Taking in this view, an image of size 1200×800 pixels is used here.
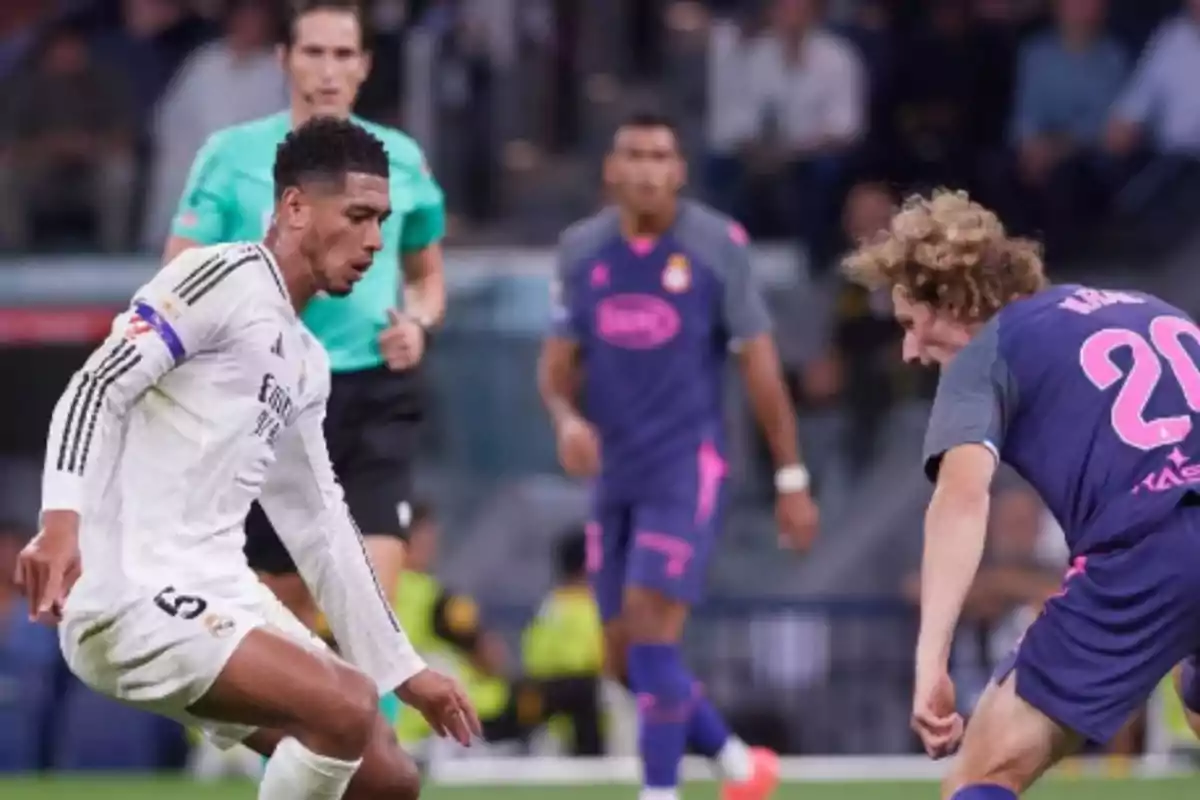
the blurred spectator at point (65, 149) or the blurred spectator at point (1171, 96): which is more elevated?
the blurred spectator at point (1171, 96)

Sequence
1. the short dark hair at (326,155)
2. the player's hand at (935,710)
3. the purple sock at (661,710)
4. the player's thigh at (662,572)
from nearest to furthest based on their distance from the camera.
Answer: the player's hand at (935,710) → the short dark hair at (326,155) → the purple sock at (661,710) → the player's thigh at (662,572)

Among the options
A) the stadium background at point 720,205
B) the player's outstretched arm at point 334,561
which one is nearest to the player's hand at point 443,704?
the player's outstretched arm at point 334,561

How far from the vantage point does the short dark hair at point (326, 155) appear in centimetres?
616

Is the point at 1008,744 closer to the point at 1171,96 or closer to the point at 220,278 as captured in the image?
the point at 220,278

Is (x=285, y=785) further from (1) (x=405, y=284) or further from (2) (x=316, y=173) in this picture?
(1) (x=405, y=284)

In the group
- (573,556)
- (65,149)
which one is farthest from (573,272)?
(65,149)

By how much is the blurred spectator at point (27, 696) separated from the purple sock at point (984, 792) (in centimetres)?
834

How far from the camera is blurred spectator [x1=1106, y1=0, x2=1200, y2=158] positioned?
14.4 metres

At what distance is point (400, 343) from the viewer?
24.4 ft

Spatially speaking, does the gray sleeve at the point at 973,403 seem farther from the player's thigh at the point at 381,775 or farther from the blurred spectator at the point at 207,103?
the blurred spectator at the point at 207,103

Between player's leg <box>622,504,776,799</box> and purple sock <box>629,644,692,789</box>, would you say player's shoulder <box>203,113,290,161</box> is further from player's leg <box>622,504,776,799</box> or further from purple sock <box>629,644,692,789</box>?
purple sock <box>629,644,692,789</box>

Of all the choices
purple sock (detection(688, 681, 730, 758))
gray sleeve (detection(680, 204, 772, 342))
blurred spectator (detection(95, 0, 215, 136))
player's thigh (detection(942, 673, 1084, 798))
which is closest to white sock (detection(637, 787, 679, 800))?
purple sock (detection(688, 681, 730, 758))

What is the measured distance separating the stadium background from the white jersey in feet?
21.6

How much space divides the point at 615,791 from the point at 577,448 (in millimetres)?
2138
